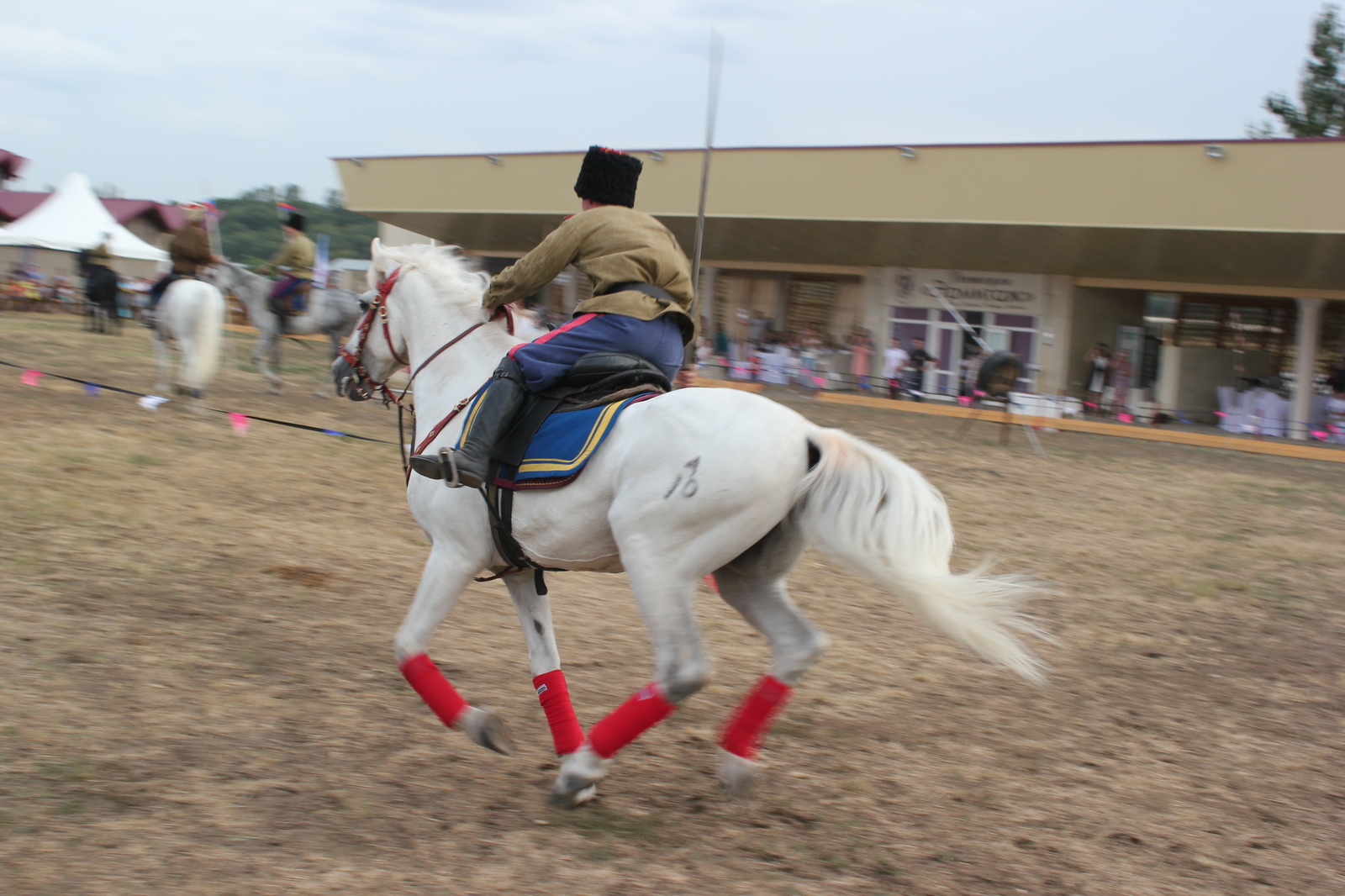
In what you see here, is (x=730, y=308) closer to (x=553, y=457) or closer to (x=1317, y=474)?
(x=1317, y=474)

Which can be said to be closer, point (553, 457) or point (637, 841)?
point (637, 841)

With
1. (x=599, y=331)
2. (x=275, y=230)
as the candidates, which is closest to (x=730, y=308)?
(x=599, y=331)

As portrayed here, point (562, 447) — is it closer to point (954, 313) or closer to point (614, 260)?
point (614, 260)

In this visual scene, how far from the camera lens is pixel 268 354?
49.2ft

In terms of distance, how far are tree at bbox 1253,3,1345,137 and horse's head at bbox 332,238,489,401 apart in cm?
5298

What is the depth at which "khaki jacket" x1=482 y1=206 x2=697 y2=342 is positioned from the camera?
4.02 m

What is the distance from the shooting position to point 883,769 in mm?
4391

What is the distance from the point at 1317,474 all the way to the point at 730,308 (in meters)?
18.4

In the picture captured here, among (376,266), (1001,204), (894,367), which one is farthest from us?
(894,367)

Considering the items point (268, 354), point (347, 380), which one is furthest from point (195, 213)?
point (347, 380)

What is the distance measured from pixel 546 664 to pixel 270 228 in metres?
80.0

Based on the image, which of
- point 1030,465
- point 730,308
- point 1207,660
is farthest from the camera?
point 730,308

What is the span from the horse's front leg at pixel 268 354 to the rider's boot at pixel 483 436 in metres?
11.3

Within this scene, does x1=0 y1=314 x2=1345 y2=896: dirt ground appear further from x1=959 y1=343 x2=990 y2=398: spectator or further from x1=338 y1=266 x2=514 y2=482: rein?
x1=959 y1=343 x2=990 y2=398: spectator
